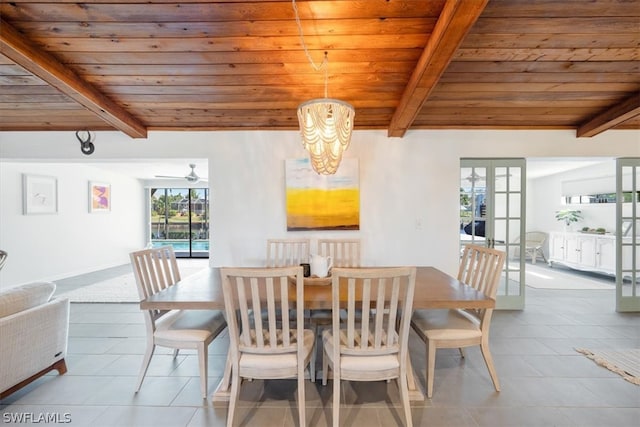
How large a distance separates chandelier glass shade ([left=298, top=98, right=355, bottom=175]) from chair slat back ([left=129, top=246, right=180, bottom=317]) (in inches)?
58.9

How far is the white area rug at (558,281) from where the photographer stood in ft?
15.3

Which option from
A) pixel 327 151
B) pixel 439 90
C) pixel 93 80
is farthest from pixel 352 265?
pixel 93 80

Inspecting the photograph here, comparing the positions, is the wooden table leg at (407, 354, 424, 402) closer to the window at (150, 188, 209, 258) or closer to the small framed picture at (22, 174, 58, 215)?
the small framed picture at (22, 174, 58, 215)

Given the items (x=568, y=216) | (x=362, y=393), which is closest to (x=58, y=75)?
(x=362, y=393)

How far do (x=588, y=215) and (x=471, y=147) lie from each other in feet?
14.0

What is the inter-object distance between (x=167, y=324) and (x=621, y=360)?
3.70 metres

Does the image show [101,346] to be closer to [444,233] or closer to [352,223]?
[352,223]

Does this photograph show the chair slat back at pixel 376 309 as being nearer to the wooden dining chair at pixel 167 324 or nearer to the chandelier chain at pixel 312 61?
the wooden dining chair at pixel 167 324

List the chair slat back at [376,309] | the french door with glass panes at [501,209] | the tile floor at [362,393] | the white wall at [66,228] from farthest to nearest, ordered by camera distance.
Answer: the white wall at [66,228], the french door with glass panes at [501,209], the tile floor at [362,393], the chair slat back at [376,309]

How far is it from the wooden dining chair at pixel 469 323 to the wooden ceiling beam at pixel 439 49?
1.44 m

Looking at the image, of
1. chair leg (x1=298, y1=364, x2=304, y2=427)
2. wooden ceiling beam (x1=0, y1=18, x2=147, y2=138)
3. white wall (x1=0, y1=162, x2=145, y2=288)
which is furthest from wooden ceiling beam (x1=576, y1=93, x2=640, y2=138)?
white wall (x1=0, y1=162, x2=145, y2=288)

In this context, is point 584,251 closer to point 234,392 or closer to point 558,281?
point 558,281

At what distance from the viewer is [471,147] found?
3.61m

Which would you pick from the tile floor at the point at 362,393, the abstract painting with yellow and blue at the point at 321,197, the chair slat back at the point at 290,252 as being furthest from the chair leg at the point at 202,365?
the abstract painting with yellow and blue at the point at 321,197
